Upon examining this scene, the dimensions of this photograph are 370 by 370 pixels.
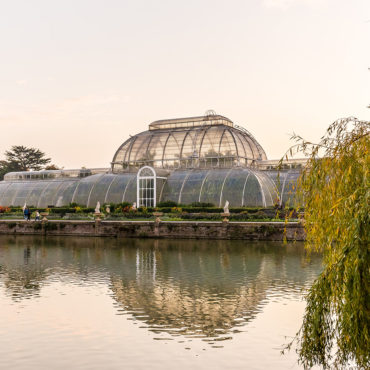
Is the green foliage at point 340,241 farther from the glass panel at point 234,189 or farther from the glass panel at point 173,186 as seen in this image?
the glass panel at point 173,186

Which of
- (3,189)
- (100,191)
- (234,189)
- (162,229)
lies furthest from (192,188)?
(3,189)

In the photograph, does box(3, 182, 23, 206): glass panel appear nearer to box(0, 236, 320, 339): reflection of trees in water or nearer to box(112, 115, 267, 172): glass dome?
box(112, 115, 267, 172): glass dome

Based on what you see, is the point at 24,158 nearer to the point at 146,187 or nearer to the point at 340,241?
the point at 146,187

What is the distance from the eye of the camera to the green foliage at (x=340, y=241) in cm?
804

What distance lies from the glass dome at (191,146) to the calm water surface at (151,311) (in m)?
37.0

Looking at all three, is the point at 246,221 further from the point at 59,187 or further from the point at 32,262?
the point at 59,187

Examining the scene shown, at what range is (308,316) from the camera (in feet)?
29.2

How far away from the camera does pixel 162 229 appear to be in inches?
1829

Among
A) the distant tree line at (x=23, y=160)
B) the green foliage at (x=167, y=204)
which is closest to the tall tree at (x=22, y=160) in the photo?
the distant tree line at (x=23, y=160)

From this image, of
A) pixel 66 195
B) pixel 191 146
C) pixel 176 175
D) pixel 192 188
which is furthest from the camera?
pixel 66 195

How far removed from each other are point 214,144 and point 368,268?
196ft

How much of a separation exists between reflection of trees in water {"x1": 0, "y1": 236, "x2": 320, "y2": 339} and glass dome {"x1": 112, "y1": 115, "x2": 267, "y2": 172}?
29267mm

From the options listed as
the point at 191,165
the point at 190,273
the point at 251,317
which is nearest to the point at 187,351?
the point at 251,317

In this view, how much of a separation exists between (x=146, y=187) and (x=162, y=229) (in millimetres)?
17873
